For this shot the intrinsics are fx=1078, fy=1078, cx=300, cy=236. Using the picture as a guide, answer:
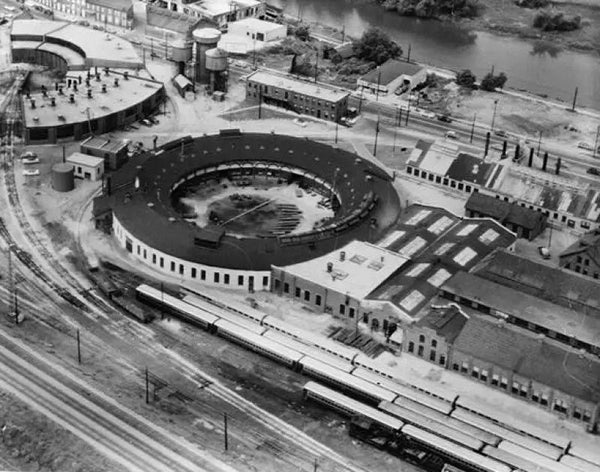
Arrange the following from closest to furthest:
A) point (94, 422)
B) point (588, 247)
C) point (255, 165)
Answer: point (94, 422), point (588, 247), point (255, 165)

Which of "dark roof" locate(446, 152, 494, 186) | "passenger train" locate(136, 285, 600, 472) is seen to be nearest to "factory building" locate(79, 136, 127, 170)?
"passenger train" locate(136, 285, 600, 472)

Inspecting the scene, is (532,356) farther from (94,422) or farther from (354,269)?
(94,422)

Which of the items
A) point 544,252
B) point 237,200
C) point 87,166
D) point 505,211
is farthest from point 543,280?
point 87,166

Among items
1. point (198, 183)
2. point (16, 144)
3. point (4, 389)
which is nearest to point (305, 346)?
point (4, 389)

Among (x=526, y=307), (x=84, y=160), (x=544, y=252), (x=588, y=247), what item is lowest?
(x=544, y=252)

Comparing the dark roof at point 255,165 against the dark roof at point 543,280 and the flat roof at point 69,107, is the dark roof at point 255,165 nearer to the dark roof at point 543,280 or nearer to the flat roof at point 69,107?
the dark roof at point 543,280

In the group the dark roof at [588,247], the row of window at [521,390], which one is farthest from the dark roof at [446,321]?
the dark roof at [588,247]

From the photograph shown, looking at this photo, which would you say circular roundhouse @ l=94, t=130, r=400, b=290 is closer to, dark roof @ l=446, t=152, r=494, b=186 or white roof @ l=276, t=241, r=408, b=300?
white roof @ l=276, t=241, r=408, b=300

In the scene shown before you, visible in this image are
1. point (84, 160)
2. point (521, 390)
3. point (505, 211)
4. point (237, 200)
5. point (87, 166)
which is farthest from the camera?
point (84, 160)
